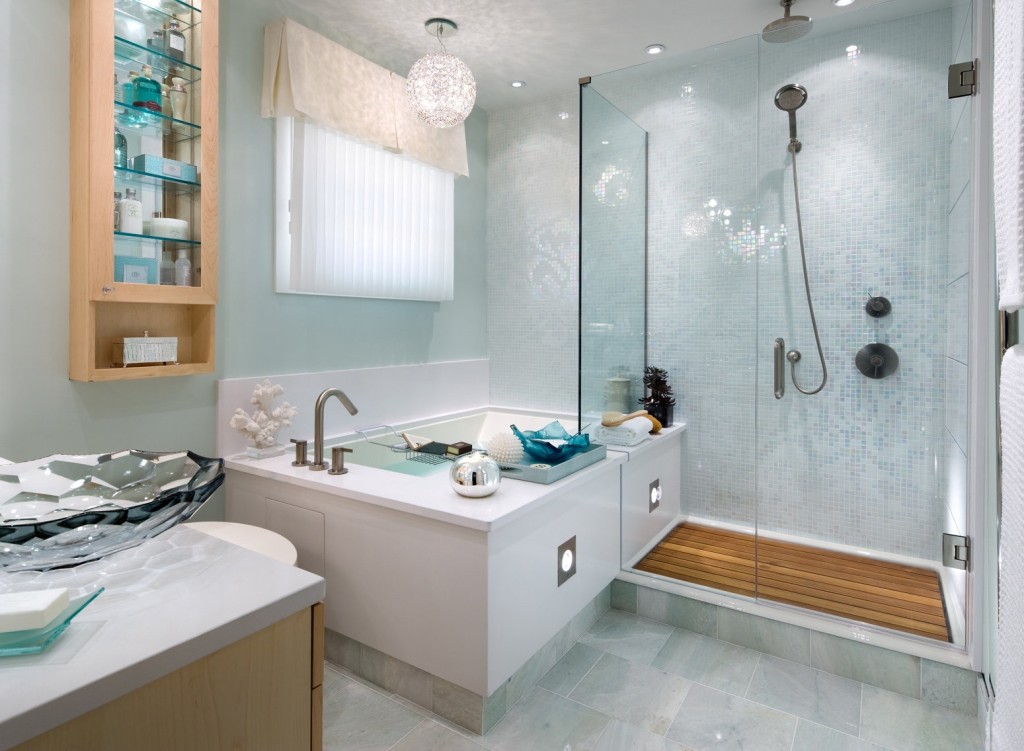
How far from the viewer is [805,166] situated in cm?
248

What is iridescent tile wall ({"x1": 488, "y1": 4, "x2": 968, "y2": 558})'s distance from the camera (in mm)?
2271

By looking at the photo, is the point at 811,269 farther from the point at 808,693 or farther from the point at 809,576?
the point at 808,693

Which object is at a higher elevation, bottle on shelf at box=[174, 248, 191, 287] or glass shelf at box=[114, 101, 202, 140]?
glass shelf at box=[114, 101, 202, 140]

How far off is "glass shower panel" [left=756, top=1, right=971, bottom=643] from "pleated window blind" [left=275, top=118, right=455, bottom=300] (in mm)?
1618

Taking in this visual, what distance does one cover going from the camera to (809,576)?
2.40 metres

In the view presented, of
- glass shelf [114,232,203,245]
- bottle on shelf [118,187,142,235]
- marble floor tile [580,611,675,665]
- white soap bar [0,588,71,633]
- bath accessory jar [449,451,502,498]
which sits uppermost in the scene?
bottle on shelf [118,187,142,235]

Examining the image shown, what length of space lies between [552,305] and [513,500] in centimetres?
191

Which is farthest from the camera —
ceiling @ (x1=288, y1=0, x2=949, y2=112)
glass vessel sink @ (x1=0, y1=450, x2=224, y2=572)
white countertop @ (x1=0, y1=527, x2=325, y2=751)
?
ceiling @ (x1=288, y1=0, x2=949, y2=112)

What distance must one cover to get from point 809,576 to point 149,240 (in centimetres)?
271

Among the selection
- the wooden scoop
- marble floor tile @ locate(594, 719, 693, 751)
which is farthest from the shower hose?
marble floor tile @ locate(594, 719, 693, 751)

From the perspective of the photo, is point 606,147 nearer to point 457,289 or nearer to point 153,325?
point 457,289

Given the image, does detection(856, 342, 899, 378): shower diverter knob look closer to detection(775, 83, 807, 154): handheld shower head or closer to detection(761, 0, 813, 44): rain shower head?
detection(775, 83, 807, 154): handheld shower head

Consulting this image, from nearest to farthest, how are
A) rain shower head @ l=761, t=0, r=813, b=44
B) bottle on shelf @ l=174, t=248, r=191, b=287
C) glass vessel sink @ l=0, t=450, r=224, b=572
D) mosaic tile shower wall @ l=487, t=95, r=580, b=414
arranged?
glass vessel sink @ l=0, t=450, r=224, b=572 < bottle on shelf @ l=174, t=248, r=191, b=287 < rain shower head @ l=761, t=0, r=813, b=44 < mosaic tile shower wall @ l=487, t=95, r=580, b=414

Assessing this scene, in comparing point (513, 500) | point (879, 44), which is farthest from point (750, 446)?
point (879, 44)
